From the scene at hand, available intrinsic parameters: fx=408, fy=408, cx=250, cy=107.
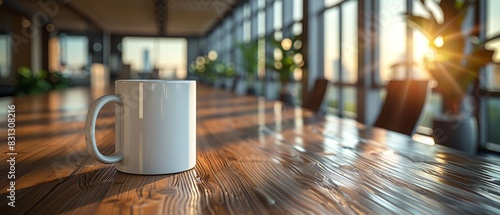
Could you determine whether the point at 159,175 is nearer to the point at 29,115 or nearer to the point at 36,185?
the point at 36,185

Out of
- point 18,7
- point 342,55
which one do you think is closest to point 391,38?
point 342,55

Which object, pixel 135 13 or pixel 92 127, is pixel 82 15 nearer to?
pixel 135 13

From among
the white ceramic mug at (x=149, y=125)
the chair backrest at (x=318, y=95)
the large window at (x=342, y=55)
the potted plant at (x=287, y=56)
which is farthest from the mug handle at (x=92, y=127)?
the potted plant at (x=287, y=56)

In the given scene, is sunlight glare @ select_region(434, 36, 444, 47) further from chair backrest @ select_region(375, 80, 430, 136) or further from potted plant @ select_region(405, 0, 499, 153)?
chair backrest @ select_region(375, 80, 430, 136)

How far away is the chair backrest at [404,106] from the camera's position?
126 cm

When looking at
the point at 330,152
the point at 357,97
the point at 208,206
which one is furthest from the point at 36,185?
the point at 357,97

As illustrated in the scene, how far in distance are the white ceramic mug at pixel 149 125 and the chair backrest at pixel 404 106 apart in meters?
0.94

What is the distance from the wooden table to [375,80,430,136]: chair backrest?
0.55m

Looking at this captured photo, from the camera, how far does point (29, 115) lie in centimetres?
123

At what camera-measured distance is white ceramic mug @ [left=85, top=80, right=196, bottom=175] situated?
445mm

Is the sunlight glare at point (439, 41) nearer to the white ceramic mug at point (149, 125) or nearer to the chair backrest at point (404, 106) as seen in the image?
the chair backrest at point (404, 106)

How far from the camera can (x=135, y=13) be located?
10883 mm

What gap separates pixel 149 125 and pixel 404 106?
1.09 metres

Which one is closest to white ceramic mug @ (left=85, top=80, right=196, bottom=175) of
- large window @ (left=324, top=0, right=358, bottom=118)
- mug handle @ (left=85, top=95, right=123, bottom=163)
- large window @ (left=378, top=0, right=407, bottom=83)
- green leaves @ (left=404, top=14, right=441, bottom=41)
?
mug handle @ (left=85, top=95, right=123, bottom=163)
